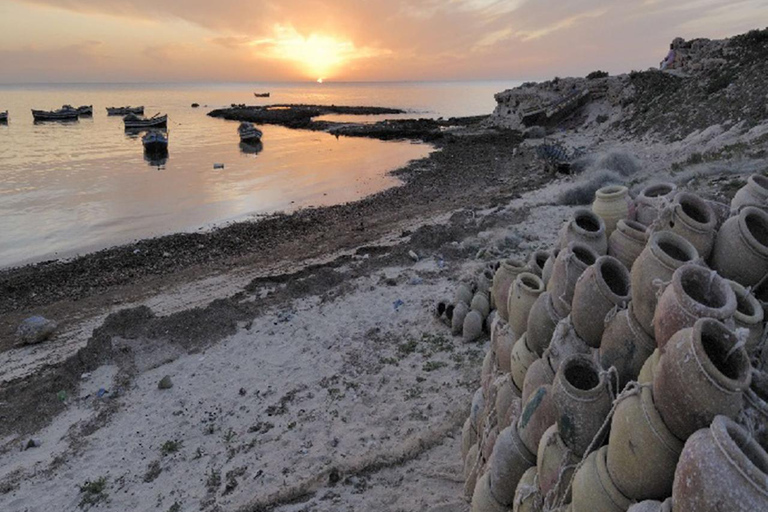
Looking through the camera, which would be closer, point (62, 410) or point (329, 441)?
point (329, 441)

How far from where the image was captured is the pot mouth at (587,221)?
3.90 meters

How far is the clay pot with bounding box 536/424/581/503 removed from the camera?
2758mm

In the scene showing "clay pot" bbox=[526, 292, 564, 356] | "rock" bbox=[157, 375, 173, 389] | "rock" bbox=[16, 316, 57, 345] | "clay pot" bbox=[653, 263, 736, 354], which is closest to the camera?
Answer: "clay pot" bbox=[653, 263, 736, 354]

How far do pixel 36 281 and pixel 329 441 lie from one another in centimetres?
1159

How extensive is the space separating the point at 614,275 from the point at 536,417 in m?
1.05

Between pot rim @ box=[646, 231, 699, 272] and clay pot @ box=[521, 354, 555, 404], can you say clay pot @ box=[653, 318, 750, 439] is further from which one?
clay pot @ box=[521, 354, 555, 404]

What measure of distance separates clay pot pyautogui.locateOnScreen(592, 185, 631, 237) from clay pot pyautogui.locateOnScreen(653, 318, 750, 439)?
1.89m

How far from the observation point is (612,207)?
13.2ft

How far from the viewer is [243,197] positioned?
24.0 meters

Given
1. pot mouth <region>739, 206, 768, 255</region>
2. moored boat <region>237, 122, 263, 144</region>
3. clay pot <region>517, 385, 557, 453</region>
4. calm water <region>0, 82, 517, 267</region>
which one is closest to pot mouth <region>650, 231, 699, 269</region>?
pot mouth <region>739, 206, 768, 255</region>

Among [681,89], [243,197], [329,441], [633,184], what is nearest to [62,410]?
[329,441]

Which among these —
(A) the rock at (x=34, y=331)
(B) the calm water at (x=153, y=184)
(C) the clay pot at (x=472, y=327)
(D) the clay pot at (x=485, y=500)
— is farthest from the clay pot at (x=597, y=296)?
(B) the calm water at (x=153, y=184)

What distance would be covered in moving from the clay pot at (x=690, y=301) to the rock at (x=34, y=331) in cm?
1107

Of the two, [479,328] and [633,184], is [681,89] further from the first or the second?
[479,328]
